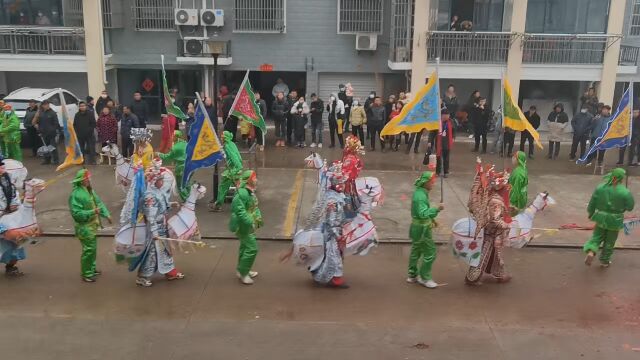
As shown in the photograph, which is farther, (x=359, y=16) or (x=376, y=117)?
(x=359, y=16)

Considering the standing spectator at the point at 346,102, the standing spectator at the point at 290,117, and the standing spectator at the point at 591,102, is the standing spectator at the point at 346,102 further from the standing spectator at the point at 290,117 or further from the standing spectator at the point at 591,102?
the standing spectator at the point at 591,102

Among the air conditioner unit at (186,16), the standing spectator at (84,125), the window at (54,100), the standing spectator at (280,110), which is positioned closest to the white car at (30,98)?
the window at (54,100)

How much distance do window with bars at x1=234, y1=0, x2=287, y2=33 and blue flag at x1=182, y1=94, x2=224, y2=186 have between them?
10.8 m

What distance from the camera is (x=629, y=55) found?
19719mm

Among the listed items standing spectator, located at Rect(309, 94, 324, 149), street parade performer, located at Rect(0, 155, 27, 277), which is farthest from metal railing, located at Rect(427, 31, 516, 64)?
street parade performer, located at Rect(0, 155, 27, 277)

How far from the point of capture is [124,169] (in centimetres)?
1155

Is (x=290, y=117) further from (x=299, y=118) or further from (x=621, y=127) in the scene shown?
(x=621, y=127)

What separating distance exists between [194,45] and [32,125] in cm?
583

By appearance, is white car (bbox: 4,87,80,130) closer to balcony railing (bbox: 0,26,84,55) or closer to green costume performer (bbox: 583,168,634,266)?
balcony railing (bbox: 0,26,84,55)

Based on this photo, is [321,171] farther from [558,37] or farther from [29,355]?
[558,37]

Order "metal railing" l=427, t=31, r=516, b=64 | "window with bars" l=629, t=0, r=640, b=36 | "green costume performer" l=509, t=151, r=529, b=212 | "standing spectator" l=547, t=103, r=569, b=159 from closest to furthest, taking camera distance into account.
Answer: "green costume performer" l=509, t=151, r=529, b=212, "standing spectator" l=547, t=103, r=569, b=159, "metal railing" l=427, t=31, r=516, b=64, "window with bars" l=629, t=0, r=640, b=36

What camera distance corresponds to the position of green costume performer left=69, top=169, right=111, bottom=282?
8.34 meters

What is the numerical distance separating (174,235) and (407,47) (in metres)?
12.6

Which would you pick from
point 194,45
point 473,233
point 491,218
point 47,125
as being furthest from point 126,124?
point 491,218
